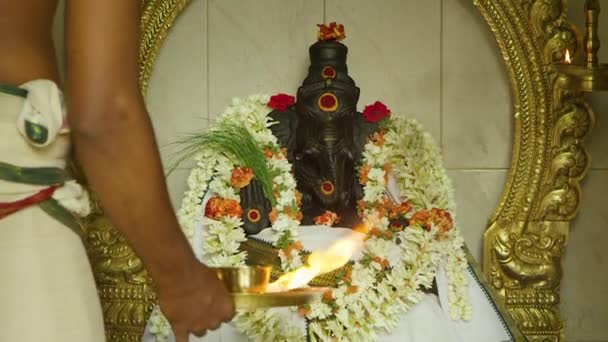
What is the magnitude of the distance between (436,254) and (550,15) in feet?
4.42

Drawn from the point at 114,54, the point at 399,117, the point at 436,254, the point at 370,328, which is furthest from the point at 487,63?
the point at 114,54

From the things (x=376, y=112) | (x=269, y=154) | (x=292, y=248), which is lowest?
(x=292, y=248)

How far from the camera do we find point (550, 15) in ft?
17.6

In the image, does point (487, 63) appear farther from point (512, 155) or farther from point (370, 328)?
point (370, 328)

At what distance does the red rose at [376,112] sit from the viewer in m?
5.12

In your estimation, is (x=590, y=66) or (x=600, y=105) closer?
(x=590, y=66)

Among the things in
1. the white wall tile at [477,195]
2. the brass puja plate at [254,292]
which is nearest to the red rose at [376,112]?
A: the white wall tile at [477,195]

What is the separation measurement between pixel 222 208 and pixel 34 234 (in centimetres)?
276

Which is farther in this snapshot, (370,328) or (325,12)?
(325,12)

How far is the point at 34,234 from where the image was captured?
1994 millimetres

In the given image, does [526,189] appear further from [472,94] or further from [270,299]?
[270,299]

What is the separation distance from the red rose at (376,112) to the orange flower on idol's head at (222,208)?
2.36ft

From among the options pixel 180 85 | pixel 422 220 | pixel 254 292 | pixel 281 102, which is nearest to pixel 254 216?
pixel 281 102

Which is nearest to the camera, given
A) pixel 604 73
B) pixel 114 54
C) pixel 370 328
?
pixel 114 54
